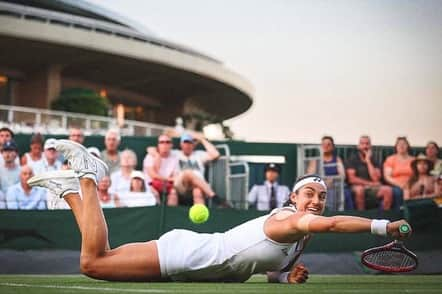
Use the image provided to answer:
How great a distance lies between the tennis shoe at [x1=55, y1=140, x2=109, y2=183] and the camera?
24.5 ft

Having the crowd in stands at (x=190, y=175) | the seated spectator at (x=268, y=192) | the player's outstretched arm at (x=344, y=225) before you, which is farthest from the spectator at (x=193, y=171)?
the player's outstretched arm at (x=344, y=225)

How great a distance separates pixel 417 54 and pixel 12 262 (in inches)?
529

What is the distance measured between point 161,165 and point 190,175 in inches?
32.6

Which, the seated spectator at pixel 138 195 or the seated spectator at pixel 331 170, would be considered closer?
the seated spectator at pixel 138 195

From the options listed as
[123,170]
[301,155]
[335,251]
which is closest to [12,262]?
[123,170]

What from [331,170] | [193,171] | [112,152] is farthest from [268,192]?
[112,152]

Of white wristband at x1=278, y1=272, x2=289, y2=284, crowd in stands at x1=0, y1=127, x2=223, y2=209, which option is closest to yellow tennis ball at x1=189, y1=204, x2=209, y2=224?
crowd in stands at x1=0, y1=127, x2=223, y2=209

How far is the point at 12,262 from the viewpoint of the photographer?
11.3 m

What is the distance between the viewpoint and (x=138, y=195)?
1309cm

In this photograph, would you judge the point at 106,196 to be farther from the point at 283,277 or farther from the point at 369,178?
the point at 283,277

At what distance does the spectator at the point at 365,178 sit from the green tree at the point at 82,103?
2236 centimetres

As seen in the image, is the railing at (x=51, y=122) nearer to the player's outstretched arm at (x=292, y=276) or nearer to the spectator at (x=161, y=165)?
the spectator at (x=161, y=165)

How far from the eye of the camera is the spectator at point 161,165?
13508 millimetres

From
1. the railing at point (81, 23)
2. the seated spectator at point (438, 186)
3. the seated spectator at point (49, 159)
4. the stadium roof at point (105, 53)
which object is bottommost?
the seated spectator at point (438, 186)
